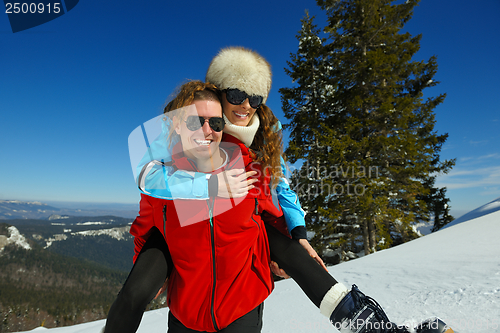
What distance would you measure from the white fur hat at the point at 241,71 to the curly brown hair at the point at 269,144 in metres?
0.15

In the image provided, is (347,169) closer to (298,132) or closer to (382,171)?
(382,171)

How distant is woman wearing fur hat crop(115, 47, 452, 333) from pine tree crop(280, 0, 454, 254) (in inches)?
274

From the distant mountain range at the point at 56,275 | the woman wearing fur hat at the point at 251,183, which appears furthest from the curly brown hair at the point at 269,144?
the distant mountain range at the point at 56,275

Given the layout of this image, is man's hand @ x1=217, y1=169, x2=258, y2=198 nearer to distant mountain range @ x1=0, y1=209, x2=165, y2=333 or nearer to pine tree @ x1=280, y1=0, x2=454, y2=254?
pine tree @ x1=280, y1=0, x2=454, y2=254

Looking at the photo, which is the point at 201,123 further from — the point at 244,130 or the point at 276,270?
the point at 276,270

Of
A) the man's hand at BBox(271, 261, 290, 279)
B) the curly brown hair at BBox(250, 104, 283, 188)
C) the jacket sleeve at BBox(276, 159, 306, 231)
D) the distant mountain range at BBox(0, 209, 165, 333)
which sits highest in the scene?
the curly brown hair at BBox(250, 104, 283, 188)

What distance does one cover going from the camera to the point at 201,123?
53.5 inches

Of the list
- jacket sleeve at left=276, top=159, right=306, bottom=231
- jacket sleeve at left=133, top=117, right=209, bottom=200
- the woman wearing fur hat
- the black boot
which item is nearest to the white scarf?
the woman wearing fur hat

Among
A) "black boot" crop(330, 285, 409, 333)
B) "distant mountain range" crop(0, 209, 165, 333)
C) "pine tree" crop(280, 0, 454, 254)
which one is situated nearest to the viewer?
"black boot" crop(330, 285, 409, 333)

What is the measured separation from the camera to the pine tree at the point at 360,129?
8242 millimetres

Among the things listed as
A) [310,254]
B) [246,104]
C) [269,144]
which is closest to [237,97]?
[246,104]

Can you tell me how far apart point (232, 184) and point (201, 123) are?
0.41 meters

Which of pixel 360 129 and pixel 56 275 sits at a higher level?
pixel 360 129

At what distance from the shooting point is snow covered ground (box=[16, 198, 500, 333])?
1692 millimetres
